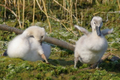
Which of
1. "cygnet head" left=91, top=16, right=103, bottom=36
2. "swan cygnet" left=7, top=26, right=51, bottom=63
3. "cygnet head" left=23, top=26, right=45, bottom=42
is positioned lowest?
"swan cygnet" left=7, top=26, right=51, bottom=63

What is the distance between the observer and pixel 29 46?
6703 mm

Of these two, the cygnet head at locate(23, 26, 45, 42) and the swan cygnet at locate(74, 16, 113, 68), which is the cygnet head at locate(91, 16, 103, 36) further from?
the cygnet head at locate(23, 26, 45, 42)

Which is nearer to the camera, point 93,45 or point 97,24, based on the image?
point 93,45

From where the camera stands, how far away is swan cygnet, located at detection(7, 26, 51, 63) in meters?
6.64

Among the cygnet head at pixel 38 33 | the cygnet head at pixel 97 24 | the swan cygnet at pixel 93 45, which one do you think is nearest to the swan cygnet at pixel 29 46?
the cygnet head at pixel 38 33

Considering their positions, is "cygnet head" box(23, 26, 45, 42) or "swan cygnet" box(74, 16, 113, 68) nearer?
"swan cygnet" box(74, 16, 113, 68)

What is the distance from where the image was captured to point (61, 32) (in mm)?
10930

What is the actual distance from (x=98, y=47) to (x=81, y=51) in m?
0.59

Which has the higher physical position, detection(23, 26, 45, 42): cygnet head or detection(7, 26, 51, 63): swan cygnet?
detection(23, 26, 45, 42): cygnet head

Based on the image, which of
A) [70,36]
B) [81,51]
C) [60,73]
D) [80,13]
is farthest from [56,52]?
[80,13]

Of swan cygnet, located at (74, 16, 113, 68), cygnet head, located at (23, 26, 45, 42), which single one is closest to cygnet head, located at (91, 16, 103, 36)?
swan cygnet, located at (74, 16, 113, 68)

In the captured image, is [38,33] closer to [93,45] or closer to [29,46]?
[29,46]

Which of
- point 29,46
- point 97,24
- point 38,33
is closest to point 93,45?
point 97,24

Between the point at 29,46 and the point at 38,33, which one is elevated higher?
the point at 38,33
